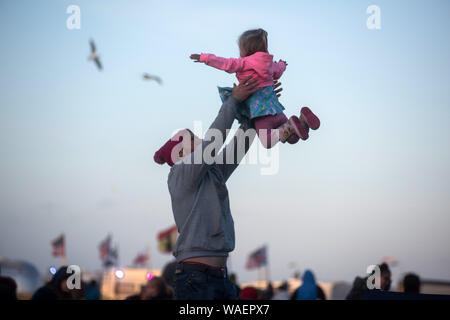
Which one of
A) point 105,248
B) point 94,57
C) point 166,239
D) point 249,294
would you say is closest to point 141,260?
point 105,248

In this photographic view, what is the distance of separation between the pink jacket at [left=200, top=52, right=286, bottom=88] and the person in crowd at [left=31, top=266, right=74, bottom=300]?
10.4 ft

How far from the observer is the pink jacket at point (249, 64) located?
14.3 ft

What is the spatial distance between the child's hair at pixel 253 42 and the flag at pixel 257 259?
1357 inches

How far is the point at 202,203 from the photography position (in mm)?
3625

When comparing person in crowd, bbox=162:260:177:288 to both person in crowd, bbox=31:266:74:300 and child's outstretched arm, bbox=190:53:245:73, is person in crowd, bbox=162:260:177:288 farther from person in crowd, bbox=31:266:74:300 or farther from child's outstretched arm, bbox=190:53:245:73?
child's outstretched arm, bbox=190:53:245:73

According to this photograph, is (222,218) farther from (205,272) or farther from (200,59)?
(200,59)

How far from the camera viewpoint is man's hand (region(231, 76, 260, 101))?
12.8ft

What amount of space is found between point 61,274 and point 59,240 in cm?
2977

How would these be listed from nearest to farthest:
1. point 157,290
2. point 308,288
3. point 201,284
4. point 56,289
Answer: point 201,284 → point 56,289 → point 157,290 → point 308,288

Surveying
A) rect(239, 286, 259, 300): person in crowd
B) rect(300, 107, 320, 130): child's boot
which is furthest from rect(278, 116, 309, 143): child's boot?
rect(239, 286, 259, 300): person in crowd

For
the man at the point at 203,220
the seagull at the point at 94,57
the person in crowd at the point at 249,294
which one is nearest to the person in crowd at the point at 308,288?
the person in crowd at the point at 249,294

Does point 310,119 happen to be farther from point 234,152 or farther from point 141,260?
point 141,260

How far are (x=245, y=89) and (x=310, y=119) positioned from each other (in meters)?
0.78
